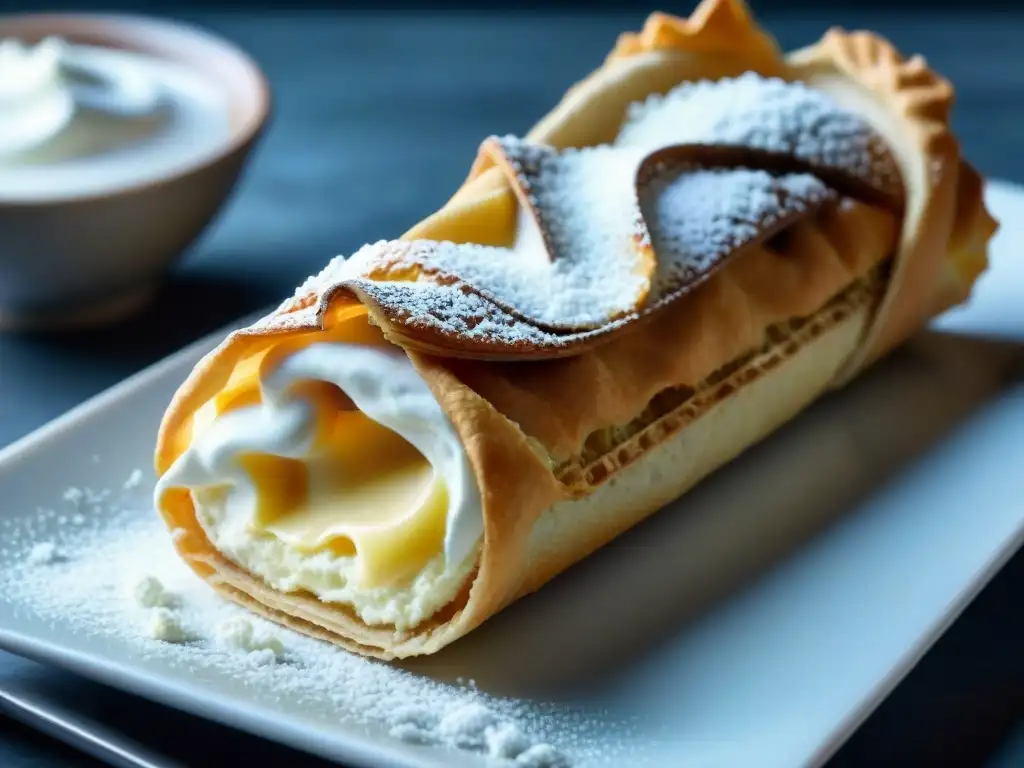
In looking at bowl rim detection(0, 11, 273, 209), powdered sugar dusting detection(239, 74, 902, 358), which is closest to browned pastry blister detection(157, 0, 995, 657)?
powdered sugar dusting detection(239, 74, 902, 358)

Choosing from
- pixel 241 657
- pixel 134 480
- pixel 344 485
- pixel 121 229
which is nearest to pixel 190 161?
pixel 121 229

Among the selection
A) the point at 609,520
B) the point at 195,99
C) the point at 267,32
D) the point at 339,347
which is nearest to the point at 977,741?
the point at 609,520

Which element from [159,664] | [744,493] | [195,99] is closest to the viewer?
[159,664]

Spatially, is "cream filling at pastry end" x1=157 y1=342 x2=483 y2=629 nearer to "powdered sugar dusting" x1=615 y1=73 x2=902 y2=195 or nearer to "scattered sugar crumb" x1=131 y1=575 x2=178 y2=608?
"scattered sugar crumb" x1=131 y1=575 x2=178 y2=608

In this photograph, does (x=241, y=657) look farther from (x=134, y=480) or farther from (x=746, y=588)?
(x=746, y=588)

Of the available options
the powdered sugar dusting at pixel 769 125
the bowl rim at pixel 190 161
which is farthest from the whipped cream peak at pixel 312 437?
the bowl rim at pixel 190 161

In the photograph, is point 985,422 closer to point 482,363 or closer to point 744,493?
point 744,493

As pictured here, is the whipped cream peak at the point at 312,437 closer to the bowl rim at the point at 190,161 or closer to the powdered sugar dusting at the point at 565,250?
the powdered sugar dusting at the point at 565,250
